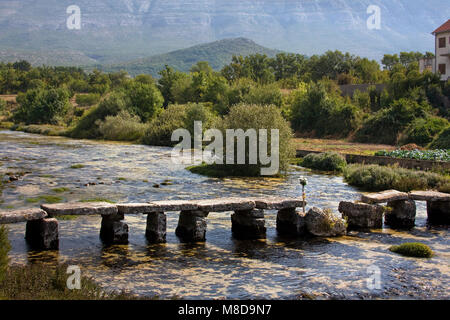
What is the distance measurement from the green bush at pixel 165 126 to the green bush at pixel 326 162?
21647 mm

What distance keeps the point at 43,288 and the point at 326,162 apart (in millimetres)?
27483

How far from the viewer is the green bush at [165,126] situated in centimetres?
5641

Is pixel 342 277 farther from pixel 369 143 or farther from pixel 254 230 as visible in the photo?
pixel 369 143

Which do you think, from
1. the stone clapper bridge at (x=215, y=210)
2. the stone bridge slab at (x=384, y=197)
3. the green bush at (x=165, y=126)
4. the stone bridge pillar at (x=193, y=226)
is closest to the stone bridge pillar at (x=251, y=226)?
the stone clapper bridge at (x=215, y=210)

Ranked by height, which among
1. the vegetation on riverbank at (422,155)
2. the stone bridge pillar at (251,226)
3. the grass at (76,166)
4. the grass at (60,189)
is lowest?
the stone bridge pillar at (251,226)

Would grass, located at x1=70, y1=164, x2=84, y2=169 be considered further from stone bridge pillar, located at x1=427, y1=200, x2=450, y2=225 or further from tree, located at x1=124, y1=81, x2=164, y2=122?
tree, located at x1=124, y1=81, x2=164, y2=122

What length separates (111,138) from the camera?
6581 centimetres

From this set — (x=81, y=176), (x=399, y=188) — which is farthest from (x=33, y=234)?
(x=399, y=188)

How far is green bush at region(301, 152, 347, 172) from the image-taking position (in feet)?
113

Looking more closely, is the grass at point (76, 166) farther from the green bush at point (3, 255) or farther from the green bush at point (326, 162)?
the green bush at point (3, 255)

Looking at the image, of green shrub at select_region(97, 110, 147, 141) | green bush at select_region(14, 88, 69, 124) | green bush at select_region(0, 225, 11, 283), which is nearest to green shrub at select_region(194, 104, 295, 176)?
green bush at select_region(0, 225, 11, 283)

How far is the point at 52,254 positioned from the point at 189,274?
427 cm

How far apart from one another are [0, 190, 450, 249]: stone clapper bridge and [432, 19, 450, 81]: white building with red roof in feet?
143

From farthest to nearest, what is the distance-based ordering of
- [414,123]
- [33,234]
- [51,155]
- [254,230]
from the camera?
[414,123] → [51,155] → [254,230] → [33,234]
